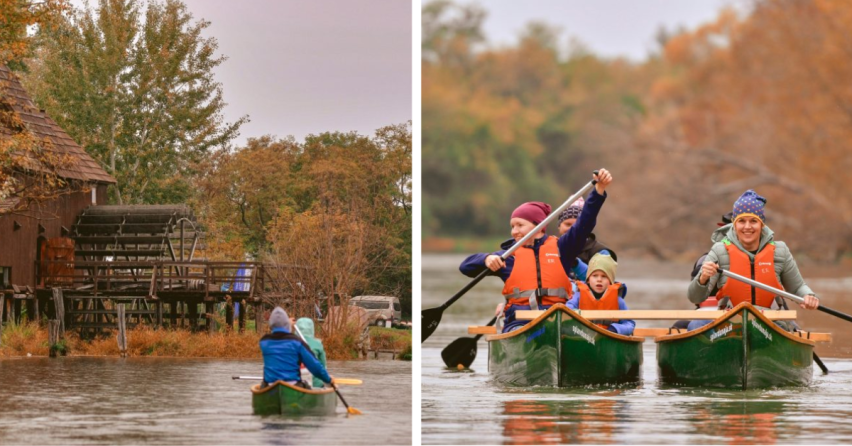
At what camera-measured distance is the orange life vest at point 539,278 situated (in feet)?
39.0

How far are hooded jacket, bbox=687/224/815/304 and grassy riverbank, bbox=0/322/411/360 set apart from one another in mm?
10221

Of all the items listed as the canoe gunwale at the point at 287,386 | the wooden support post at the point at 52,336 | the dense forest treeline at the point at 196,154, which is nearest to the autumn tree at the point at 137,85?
the dense forest treeline at the point at 196,154

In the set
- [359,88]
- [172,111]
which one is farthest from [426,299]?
[172,111]

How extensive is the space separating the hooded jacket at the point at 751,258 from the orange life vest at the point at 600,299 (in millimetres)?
Result: 589

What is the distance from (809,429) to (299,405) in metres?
3.56

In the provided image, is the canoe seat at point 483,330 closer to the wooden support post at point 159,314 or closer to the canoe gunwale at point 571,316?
the canoe gunwale at point 571,316

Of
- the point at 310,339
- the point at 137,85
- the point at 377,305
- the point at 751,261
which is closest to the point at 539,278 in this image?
the point at 751,261

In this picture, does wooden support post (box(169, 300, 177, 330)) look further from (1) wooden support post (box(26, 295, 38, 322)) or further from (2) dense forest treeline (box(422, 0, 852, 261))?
(2) dense forest treeline (box(422, 0, 852, 261))

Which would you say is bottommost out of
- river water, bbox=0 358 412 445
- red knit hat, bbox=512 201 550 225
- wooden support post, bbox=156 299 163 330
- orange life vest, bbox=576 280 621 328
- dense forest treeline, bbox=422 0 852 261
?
river water, bbox=0 358 412 445

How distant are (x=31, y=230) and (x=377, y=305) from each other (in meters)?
6.43

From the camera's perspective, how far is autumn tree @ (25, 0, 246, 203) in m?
25.1

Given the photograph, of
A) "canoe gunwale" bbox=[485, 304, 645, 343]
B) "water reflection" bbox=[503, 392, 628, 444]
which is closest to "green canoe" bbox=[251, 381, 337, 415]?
"water reflection" bbox=[503, 392, 628, 444]

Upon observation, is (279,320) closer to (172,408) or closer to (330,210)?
(172,408)

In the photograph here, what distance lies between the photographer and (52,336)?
23.1m
